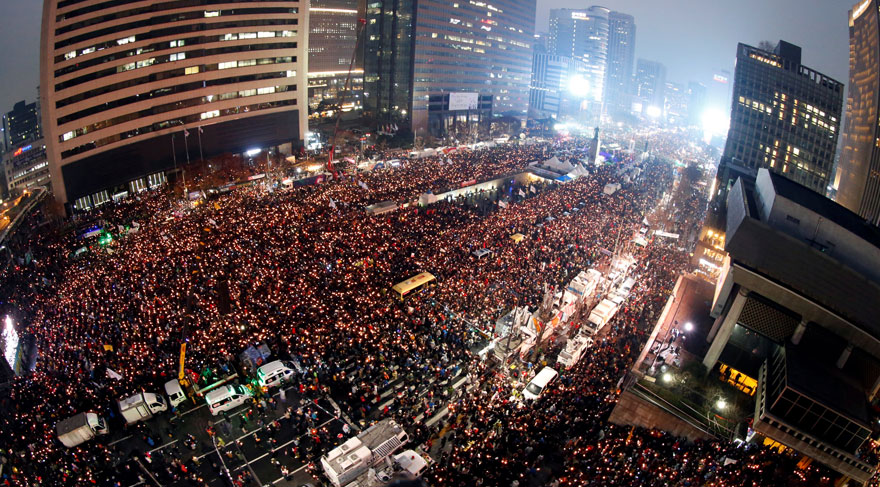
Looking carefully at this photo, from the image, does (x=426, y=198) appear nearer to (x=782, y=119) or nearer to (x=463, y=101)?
(x=782, y=119)

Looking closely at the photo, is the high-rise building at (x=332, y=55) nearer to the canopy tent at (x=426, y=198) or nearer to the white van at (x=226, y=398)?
the canopy tent at (x=426, y=198)

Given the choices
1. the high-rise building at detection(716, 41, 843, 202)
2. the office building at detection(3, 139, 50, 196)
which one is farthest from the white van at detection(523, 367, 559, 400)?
the office building at detection(3, 139, 50, 196)

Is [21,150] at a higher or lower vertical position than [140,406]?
higher

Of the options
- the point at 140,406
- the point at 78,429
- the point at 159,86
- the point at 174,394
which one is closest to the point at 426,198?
the point at 174,394

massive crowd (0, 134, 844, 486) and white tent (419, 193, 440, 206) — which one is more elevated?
white tent (419, 193, 440, 206)

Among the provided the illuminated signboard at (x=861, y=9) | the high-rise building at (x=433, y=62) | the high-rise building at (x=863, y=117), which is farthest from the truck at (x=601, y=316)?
the high-rise building at (x=433, y=62)

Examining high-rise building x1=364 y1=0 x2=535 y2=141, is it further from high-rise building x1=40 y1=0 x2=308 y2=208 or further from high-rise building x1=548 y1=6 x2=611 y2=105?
high-rise building x1=548 y1=6 x2=611 y2=105
